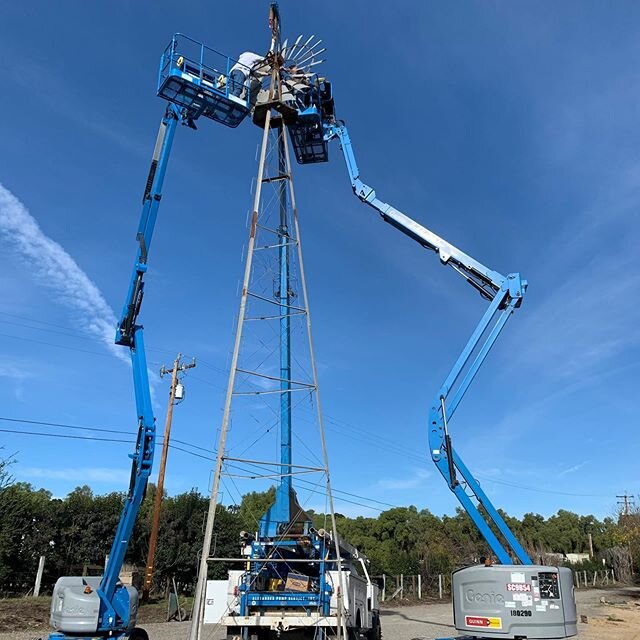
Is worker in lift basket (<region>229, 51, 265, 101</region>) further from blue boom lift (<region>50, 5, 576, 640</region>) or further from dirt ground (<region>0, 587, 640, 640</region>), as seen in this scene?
dirt ground (<region>0, 587, 640, 640</region>)

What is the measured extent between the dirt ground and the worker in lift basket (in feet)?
47.5

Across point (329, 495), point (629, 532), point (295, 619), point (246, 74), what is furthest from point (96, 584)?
point (629, 532)

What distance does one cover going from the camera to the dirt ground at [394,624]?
18.6 metres

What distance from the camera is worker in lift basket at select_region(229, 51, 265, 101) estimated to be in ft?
57.4

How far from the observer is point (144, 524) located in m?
35.1

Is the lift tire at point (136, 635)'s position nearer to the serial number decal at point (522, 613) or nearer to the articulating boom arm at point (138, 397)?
the articulating boom arm at point (138, 397)

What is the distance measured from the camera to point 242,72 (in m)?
17.6

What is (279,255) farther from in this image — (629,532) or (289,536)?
(629,532)

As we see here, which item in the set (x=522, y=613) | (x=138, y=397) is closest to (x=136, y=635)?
(x=138, y=397)

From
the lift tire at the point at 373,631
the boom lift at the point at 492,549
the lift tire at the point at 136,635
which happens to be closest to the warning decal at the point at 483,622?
the boom lift at the point at 492,549

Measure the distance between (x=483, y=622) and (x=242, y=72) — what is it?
602 inches

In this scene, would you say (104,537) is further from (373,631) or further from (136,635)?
(136,635)

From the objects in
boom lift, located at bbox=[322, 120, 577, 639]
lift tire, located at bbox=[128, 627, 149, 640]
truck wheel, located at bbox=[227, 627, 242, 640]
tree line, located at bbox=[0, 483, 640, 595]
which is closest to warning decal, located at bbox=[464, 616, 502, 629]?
boom lift, located at bbox=[322, 120, 577, 639]

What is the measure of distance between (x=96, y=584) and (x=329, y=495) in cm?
522
